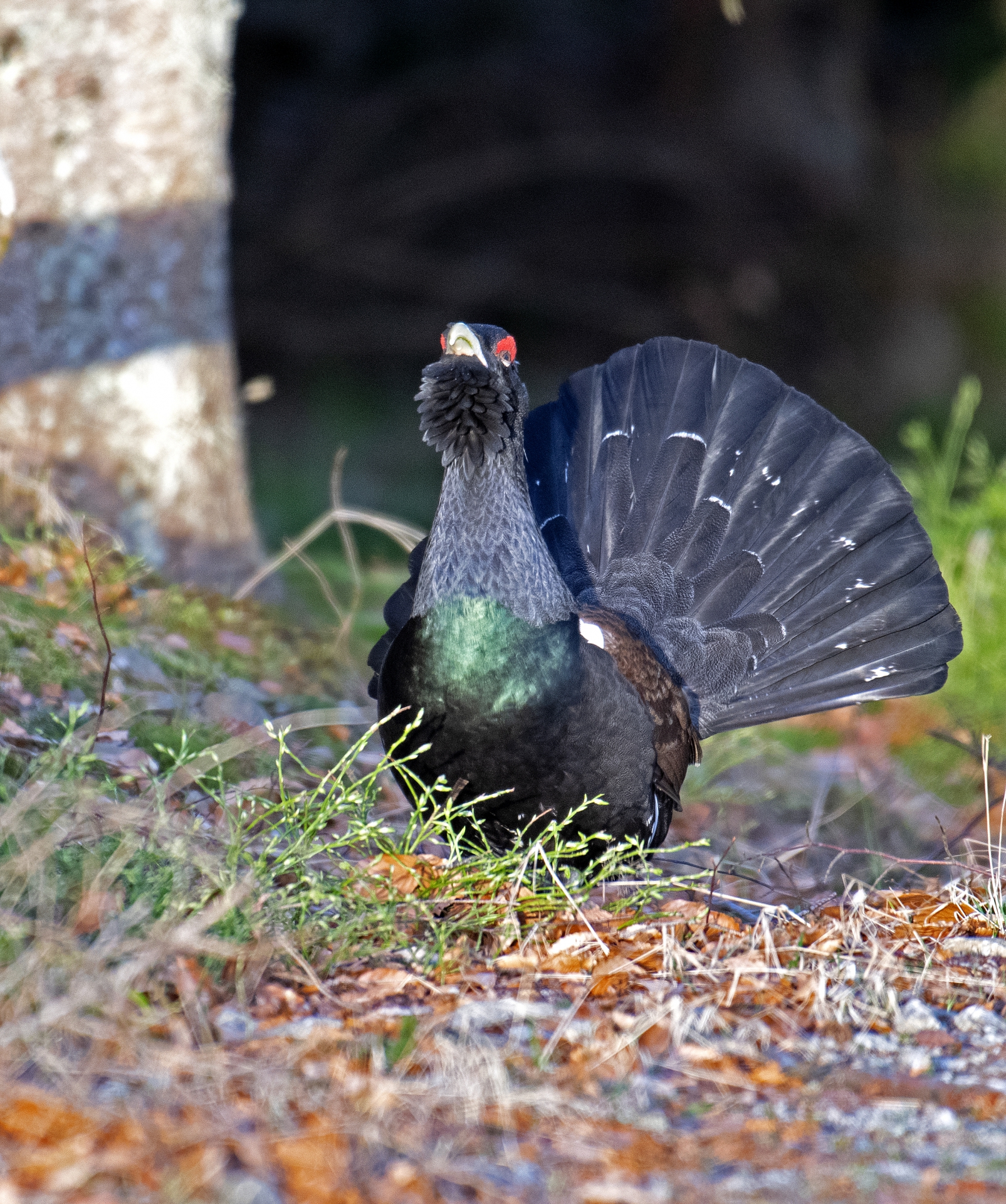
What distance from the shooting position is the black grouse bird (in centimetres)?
331

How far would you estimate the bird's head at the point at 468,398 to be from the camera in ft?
10.8

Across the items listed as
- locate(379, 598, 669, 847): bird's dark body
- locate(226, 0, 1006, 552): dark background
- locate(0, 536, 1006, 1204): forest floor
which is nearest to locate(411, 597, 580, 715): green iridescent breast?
locate(379, 598, 669, 847): bird's dark body

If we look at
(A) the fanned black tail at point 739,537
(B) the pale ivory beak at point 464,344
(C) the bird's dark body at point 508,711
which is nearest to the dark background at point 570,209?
(A) the fanned black tail at point 739,537

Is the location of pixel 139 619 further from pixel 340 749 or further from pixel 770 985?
pixel 770 985

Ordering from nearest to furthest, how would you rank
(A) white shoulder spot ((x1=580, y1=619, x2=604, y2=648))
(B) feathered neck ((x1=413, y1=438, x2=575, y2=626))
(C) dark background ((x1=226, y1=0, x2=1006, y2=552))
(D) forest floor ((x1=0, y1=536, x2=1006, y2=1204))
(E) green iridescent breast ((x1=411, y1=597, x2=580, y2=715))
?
(D) forest floor ((x1=0, y1=536, x2=1006, y2=1204)) < (E) green iridescent breast ((x1=411, y1=597, x2=580, y2=715)) < (B) feathered neck ((x1=413, y1=438, x2=575, y2=626)) < (A) white shoulder spot ((x1=580, y1=619, x2=604, y2=648)) < (C) dark background ((x1=226, y1=0, x2=1006, y2=552))

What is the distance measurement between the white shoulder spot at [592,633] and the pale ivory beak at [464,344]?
755mm

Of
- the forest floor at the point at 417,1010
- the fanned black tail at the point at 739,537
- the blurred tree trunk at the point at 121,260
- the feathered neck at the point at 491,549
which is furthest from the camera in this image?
the blurred tree trunk at the point at 121,260

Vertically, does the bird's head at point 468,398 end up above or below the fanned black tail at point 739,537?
above

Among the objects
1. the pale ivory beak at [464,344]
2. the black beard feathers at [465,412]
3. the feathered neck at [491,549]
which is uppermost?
the pale ivory beak at [464,344]

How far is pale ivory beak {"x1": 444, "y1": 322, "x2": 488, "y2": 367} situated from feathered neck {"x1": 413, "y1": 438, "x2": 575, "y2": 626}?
249mm

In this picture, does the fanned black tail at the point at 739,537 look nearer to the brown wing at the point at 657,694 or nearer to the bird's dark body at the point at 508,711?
the brown wing at the point at 657,694

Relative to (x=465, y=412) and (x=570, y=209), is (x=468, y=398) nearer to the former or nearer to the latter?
(x=465, y=412)

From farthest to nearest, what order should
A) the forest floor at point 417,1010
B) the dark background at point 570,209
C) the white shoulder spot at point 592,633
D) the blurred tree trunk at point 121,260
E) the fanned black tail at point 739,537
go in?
1. the dark background at point 570,209
2. the blurred tree trunk at point 121,260
3. the fanned black tail at point 739,537
4. the white shoulder spot at point 592,633
5. the forest floor at point 417,1010

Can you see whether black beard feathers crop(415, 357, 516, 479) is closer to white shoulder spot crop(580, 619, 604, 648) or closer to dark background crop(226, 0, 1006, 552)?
white shoulder spot crop(580, 619, 604, 648)
